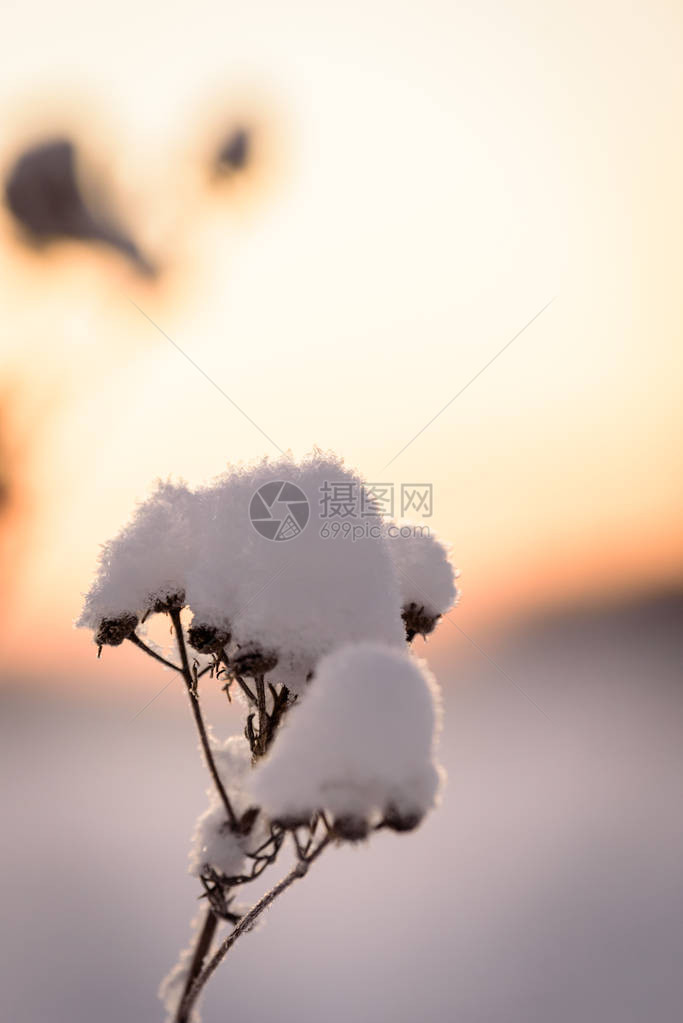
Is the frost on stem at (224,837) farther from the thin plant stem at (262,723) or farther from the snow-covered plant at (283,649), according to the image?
the thin plant stem at (262,723)

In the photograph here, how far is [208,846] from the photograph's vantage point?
2520 millimetres

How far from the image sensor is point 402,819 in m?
1.95

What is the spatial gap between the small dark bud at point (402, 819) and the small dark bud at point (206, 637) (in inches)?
32.4

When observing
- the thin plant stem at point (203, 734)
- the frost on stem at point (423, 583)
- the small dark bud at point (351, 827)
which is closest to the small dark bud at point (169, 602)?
the thin plant stem at point (203, 734)

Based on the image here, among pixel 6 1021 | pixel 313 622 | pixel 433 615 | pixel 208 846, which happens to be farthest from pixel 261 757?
pixel 6 1021

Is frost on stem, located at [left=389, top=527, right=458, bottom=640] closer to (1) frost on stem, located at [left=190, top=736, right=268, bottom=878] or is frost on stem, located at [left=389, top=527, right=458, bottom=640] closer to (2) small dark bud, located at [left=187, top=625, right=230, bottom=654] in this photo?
(2) small dark bud, located at [left=187, top=625, right=230, bottom=654]

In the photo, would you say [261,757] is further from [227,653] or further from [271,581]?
[271,581]

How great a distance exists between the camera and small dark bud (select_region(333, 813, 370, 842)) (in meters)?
1.94

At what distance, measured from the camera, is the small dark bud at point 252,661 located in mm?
2377

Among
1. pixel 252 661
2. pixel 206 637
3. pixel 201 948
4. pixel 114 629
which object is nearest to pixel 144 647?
pixel 114 629

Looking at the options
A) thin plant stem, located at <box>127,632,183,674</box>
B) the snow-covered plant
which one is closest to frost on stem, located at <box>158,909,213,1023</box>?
the snow-covered plant

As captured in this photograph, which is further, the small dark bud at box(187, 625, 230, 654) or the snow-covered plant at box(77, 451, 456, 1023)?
the small dark bud at box(187, 625, 230, 654)

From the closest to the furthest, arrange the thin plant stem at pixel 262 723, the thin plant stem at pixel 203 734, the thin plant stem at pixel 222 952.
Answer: the thin plant stem at pixel 222 952 → the thin plant stem at pixel 203 734 → the thin plant stem at pixel 262 723

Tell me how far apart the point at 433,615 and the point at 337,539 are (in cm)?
58
